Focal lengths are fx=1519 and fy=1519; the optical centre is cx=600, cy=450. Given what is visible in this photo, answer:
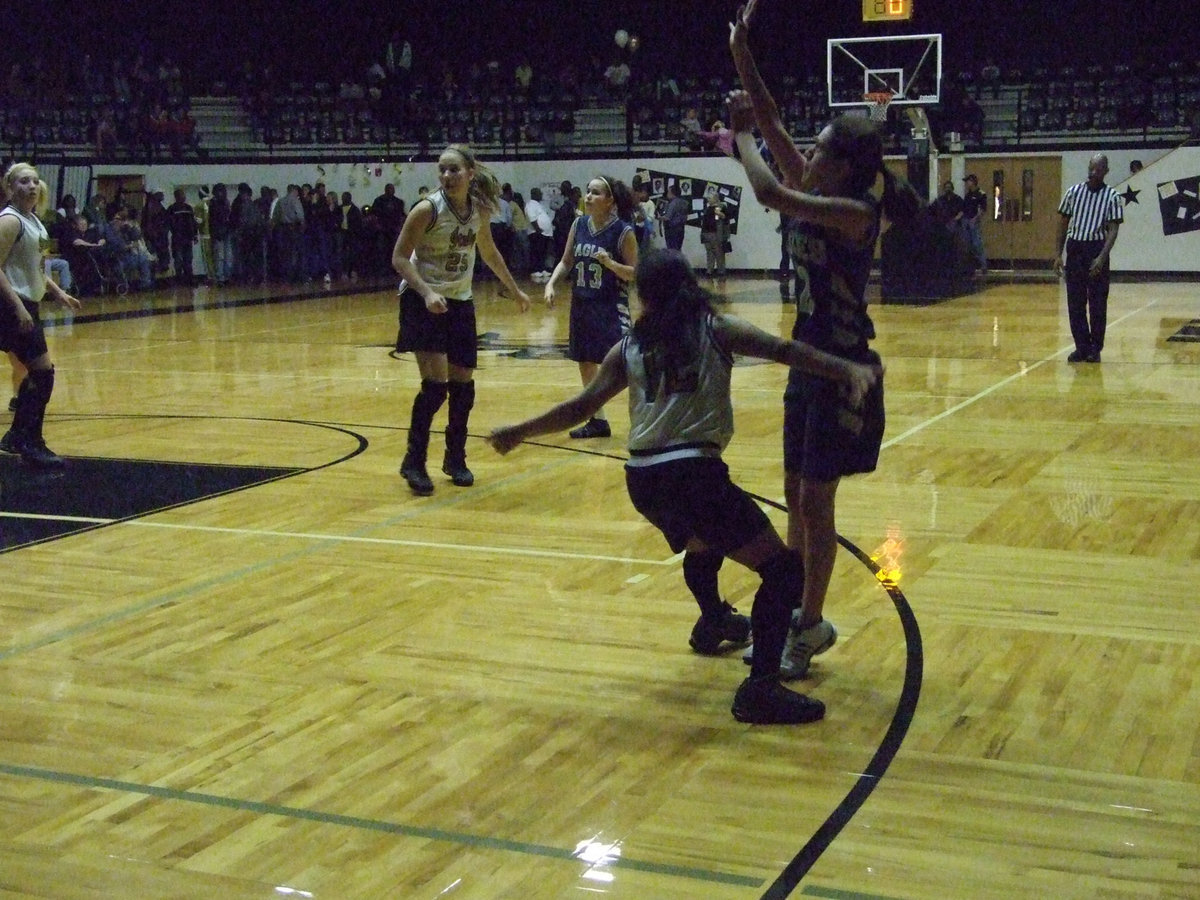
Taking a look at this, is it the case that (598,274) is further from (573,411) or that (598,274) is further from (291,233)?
(291,233)

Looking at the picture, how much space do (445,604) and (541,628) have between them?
49cm

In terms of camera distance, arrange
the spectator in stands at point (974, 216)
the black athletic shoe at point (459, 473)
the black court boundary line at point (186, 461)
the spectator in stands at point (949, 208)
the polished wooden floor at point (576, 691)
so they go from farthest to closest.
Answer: the spectator in stands at point (974, 216)
the spectator in stands at point (949, 208)
the black athletic shoe at point (459, 473)
the black court boundary line at point (186, 461)
the polished wooden floor at point (576, 691)

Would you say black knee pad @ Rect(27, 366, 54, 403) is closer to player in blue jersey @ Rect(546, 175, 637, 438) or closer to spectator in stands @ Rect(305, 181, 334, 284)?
player in blue jersey @ Rect(546, 175, 637, 438)

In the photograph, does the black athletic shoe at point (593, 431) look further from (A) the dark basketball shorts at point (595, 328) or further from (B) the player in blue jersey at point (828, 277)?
(B) the player in blue jersey at point (828, 277)

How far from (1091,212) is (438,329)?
7023mm

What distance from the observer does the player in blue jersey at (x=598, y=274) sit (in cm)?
891

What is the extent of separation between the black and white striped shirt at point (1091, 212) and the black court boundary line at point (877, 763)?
7.57 metres

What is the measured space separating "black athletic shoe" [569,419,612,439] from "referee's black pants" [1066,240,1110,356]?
16.7ft

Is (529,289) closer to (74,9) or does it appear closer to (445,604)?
(74,9)

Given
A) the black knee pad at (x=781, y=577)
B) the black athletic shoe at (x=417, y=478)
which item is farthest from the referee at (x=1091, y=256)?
the black knee pad at (x=781, y=577)

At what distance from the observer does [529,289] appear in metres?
23.4

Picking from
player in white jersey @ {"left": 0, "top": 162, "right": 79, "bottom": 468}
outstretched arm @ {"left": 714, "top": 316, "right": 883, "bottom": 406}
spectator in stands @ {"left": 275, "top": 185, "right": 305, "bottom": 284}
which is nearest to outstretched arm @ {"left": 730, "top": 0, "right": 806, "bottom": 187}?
outstretched arm @ {"left": 714, "top": 316, "right": 883, "bottom": 406}

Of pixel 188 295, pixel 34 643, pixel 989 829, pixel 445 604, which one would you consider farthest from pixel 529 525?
pixel 188 295

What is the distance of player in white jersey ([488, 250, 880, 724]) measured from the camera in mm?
4141
